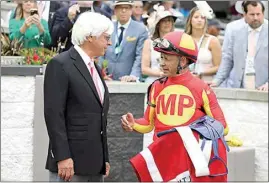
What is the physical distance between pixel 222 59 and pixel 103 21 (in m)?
3.37

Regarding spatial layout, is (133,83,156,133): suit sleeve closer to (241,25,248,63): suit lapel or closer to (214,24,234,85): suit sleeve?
(214,24,234,85): suit sleeve

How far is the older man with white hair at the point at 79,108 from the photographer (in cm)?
653

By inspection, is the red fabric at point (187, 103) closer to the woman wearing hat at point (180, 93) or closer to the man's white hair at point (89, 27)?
the woman wearing hat at point (180, 93)

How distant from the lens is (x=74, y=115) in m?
6.61

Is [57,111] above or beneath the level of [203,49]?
beneath

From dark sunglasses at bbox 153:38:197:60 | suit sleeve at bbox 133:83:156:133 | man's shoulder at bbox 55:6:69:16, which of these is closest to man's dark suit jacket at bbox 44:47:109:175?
suit sleeve at bbox 133:83:156:133

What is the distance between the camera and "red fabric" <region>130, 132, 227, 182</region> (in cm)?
670

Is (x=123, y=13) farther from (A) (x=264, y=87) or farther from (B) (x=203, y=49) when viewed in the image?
(A) (x=264, y=87)

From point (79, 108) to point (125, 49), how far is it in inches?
127

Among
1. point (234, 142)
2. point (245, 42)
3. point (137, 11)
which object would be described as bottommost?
point (234, 142)

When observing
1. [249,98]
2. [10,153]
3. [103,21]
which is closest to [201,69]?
[249,98]

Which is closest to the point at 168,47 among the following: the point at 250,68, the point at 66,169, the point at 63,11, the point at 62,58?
the point at 62,58

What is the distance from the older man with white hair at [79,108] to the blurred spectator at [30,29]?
2867 mm

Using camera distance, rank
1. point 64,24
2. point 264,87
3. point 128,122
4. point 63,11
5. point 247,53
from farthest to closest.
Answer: point 63,11 < point 64,24 < point 247,53 < point 264,87 < point 128,122
